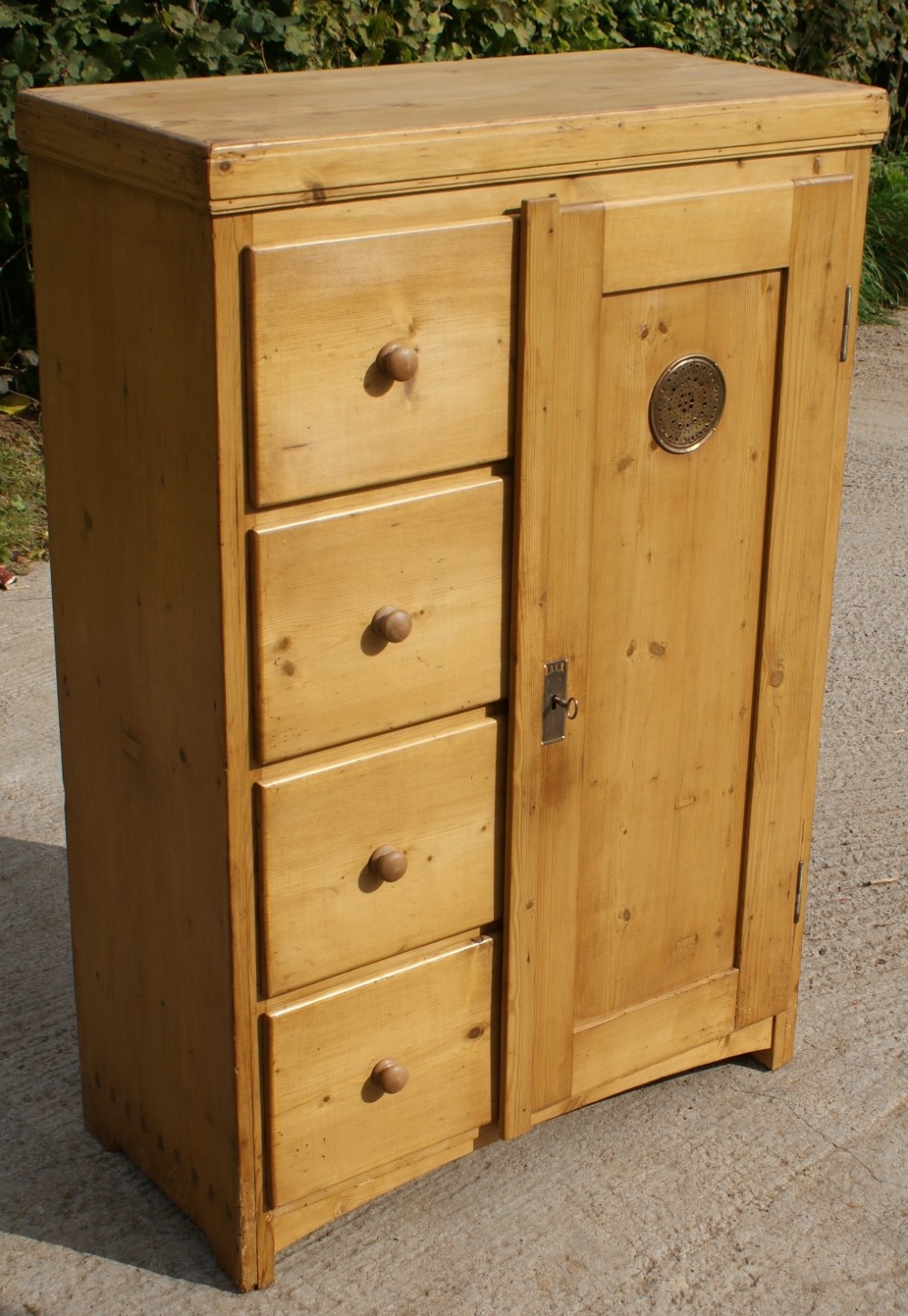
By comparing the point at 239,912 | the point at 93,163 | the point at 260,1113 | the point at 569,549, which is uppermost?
the point at 93,163

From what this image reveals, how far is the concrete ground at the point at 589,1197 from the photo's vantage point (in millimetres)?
2543

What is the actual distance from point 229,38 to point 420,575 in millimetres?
3759

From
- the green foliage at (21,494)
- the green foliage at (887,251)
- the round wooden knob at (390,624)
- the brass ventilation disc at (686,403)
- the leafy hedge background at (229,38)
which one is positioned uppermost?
the leafy hedge background at (229,38)

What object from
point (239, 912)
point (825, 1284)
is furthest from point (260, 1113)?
point (825, 1284)

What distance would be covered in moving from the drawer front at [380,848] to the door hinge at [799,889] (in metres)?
0.67

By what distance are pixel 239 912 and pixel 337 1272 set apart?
0.67 meters

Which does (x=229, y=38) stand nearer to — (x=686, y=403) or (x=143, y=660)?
(x=686, y=403)

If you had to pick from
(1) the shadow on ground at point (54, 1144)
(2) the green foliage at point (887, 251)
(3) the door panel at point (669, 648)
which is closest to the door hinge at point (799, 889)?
(3) the door panel at point (669, 648)

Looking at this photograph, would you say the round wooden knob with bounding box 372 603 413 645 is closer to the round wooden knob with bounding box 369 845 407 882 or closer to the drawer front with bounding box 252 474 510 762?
the drawer front with bounding box 252 474 510 762

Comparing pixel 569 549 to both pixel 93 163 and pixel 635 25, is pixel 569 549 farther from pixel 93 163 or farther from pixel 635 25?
pixel 635 25

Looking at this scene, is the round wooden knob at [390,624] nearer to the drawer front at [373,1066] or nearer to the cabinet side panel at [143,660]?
the cabinet side panel at [143,660]

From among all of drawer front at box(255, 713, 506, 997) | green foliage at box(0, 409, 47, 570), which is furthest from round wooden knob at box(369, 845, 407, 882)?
green foliage at box(0, 409, 47, 570)

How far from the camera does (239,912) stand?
228cm

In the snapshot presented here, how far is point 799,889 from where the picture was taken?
295 centimetres
